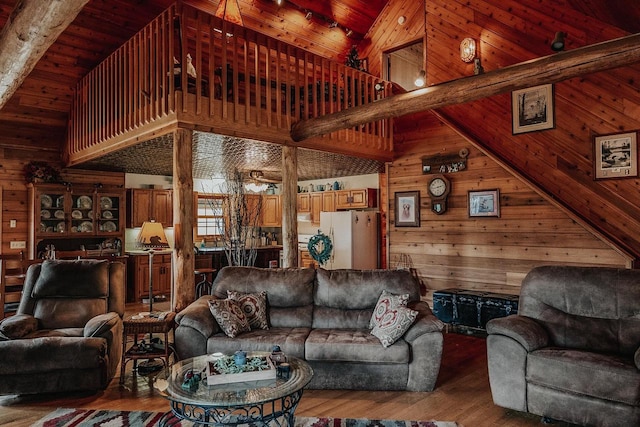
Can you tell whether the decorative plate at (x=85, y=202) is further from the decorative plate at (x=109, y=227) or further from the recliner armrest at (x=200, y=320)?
the recliner armrest at (x=200, y=320)

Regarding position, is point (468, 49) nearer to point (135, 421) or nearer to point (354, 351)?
point (354, 351)

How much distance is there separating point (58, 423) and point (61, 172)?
5747 millimetres

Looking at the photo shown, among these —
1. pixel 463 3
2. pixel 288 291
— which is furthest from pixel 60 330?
pixel 463 3

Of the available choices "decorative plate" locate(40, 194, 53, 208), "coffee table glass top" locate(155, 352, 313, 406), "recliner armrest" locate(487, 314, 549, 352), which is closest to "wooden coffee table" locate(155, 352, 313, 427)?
"coffee table glass top" locate(155, 352, 313, 406)

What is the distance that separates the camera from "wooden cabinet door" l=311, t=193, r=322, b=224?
380 inches

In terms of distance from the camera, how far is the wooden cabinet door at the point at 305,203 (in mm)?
9898

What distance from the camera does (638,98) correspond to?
16.0 feet

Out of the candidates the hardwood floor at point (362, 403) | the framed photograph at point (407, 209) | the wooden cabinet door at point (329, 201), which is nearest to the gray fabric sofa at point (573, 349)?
the hardwood floor at point (362, 403)

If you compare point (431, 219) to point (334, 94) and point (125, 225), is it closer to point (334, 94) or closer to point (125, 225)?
point (334, 94)

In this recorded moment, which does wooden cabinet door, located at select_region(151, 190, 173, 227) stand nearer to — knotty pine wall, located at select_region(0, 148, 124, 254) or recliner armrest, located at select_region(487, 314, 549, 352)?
knotty pine wall, located at select_region(0, 148, 124, 254)

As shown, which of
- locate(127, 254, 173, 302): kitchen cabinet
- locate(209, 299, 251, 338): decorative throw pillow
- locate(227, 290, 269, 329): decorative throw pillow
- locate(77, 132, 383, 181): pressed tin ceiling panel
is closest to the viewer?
locate(209, 299, 251, 338): decorative throw pillow

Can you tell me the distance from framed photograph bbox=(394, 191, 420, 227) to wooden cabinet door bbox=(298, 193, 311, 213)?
3052 millimetres

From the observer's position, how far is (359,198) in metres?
8.83

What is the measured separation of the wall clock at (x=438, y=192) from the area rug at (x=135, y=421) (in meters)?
4.00
